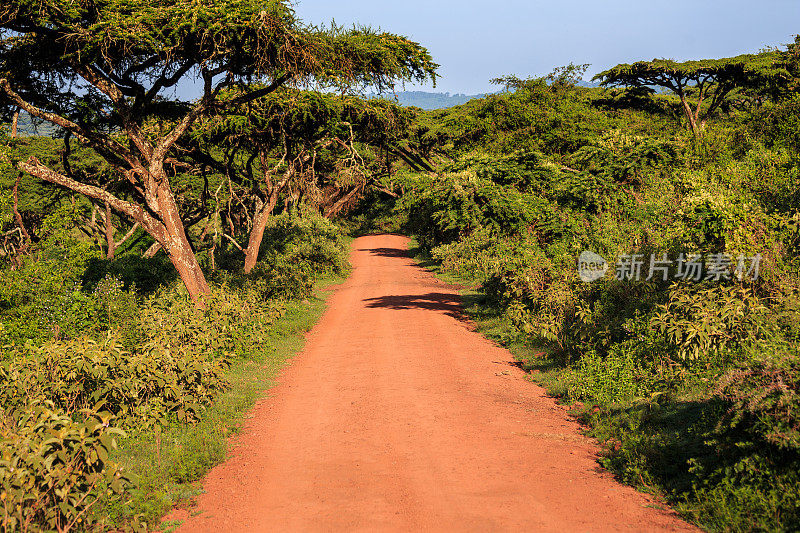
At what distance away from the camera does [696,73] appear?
2952cm

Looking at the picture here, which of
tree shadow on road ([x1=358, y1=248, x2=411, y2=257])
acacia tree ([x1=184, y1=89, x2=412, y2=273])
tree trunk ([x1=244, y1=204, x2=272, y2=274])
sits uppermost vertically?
acacia tree ([x1=184, y1=89, x2=412, y2=273])

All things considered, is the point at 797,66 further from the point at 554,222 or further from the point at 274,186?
the point at 274,186

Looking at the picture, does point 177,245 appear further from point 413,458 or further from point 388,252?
point 388,252

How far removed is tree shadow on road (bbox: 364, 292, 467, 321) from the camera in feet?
57.7

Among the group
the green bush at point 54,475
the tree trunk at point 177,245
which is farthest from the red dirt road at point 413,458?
the tree trunk at point 177,245

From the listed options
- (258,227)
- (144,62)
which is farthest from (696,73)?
(144,62)

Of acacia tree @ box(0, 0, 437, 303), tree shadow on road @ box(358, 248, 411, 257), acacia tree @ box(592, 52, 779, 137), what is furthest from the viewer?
tree shadow on road @ box(358, 248, 411, 257)

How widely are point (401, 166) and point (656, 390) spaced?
131 ft

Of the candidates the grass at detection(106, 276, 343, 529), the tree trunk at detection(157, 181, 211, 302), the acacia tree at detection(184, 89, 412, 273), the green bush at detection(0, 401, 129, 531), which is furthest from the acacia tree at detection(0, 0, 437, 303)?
the green bush at detection(0, 401, 129, 531)

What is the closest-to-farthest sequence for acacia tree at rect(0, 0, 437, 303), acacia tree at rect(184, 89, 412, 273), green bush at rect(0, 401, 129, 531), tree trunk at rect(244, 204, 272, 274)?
1. green bush at rect(0, 401, 129, 531)
2. acacia tree at rect(0, 0, 437, 303)
3. acacia tree at rect(184, 89, 412, 273)
4. tree trunk at rect(244, 204, 272, 274)

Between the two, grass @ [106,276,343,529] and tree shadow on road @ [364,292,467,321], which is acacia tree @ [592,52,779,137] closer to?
tree shadow on road @ [364,292,467,321]

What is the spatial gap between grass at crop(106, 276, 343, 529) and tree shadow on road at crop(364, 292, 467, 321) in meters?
6.91

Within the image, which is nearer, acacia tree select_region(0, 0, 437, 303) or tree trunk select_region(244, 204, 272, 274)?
acacia tree select_region(0, 0, 437, 303)

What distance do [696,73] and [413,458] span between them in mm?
29808
